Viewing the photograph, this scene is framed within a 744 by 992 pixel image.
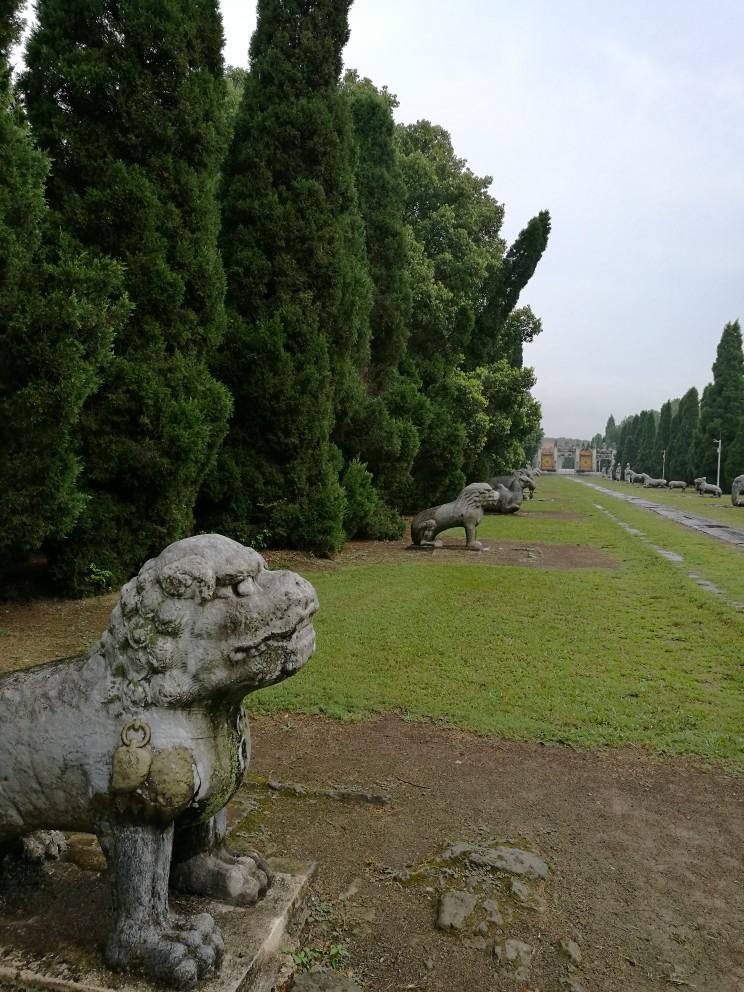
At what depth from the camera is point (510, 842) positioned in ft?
12.2

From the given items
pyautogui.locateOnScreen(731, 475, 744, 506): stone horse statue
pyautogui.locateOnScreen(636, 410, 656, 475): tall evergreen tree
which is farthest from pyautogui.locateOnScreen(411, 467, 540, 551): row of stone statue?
pyautogui.locateOnScreen(636, 410, 656, 475): tall evergreen tree

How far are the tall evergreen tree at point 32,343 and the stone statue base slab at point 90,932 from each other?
535 cm

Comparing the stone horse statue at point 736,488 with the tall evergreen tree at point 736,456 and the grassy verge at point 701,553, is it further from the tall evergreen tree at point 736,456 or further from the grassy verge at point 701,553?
the tall evergreen tree at point 736,456

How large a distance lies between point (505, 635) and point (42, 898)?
600cm

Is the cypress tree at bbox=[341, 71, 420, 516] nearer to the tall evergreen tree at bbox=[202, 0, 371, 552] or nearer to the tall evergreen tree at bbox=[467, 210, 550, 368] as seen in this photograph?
the tall evergreen tree at bbox=[202, 0, 371, 552]

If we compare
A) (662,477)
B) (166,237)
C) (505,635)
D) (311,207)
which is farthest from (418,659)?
(662,477)

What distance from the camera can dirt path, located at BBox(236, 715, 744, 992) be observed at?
110 inches

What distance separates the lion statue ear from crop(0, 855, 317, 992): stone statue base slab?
1217 mm

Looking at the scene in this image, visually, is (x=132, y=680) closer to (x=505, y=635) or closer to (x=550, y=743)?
(x=550, y=743)

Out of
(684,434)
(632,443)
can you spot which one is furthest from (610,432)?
(684,434)

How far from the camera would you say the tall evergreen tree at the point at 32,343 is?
7.11m

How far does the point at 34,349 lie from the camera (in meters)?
7.24

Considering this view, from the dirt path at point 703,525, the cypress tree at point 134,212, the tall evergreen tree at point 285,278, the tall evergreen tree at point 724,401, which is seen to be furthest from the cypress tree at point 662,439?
the cypress tree at point 134,212

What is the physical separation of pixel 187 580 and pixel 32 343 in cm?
604
